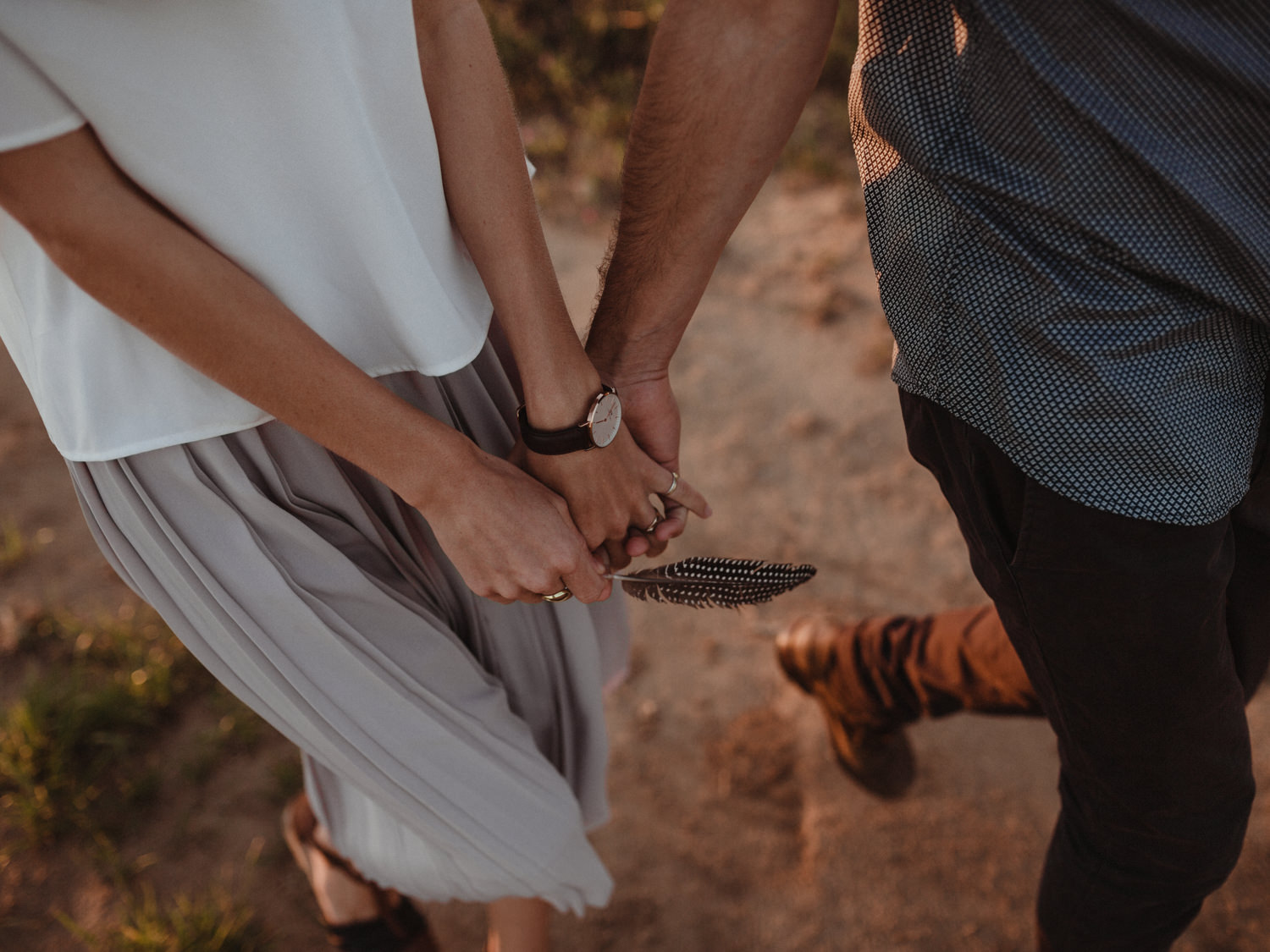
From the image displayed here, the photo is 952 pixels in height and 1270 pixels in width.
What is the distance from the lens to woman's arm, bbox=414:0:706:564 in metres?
1.23

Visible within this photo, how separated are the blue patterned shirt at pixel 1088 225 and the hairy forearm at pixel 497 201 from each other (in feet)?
1.50

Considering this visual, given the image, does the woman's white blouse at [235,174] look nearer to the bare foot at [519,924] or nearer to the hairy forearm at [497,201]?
the hairy forearm at [497,201]

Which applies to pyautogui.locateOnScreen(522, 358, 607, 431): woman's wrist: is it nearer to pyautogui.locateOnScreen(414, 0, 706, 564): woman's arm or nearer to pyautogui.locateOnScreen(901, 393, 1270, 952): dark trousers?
pyautogui.locateOnScreen(414, 0, 706, 564): woman's arm

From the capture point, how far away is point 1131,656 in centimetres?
118

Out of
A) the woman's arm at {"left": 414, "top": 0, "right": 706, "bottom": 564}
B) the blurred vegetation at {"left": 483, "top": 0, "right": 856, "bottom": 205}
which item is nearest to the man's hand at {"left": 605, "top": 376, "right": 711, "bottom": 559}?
the woman's arm at {"left": 414, "top": 0, "right": 706, "bottom": 564}

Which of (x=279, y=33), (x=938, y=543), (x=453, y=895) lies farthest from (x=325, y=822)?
(x=938, y=543)

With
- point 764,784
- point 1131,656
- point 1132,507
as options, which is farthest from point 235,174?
point 764,784

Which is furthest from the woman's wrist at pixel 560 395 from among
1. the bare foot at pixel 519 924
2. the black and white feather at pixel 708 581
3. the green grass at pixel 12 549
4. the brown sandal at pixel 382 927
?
the green grass at pixel 12 549

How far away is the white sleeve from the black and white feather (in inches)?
36.8

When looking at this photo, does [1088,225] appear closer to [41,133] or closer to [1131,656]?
[1131,656]

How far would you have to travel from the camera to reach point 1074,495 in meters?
1.12

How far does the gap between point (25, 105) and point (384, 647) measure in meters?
0.80

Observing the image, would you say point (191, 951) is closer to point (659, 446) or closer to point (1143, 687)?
point (659, 446)

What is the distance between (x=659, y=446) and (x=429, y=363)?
463mm
